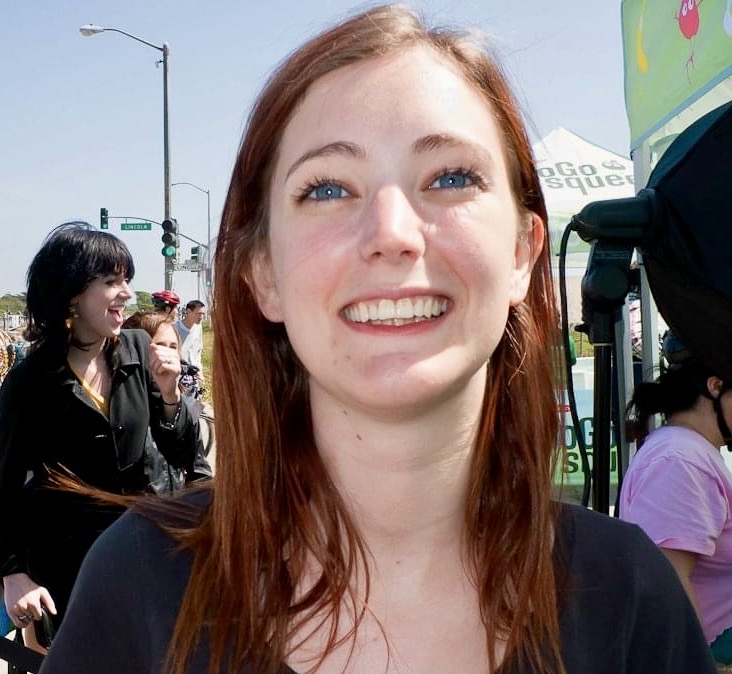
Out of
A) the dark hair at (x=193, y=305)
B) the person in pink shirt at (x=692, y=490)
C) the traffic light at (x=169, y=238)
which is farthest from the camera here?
the traffic light at (x=169, y=238)

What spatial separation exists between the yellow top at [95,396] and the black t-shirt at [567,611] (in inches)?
72.8

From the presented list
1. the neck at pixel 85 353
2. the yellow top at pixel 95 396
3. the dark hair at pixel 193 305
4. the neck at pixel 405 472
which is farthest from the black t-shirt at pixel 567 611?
the dark hair at pixel 193 305

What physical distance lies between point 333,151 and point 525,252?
0.38 m

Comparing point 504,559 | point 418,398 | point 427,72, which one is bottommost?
point 504,559

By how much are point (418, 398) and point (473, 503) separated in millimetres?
276

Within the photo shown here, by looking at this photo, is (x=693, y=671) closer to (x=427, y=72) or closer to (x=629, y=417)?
(x=427, y=72)

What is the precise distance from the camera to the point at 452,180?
1102 millimetres

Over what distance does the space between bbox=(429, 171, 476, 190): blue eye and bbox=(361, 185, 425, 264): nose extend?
6 centimetres

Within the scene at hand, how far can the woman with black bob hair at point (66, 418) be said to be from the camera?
2795 millimetres

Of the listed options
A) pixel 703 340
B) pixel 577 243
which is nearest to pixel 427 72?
pixel 703 340

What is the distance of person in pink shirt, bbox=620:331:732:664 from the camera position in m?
2.15

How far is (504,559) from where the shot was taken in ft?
3.91

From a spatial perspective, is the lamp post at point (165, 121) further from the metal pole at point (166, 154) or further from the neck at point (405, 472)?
the neck at point (405, 472)

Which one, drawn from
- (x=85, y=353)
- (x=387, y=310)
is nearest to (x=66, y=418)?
(x=85, y=353)
